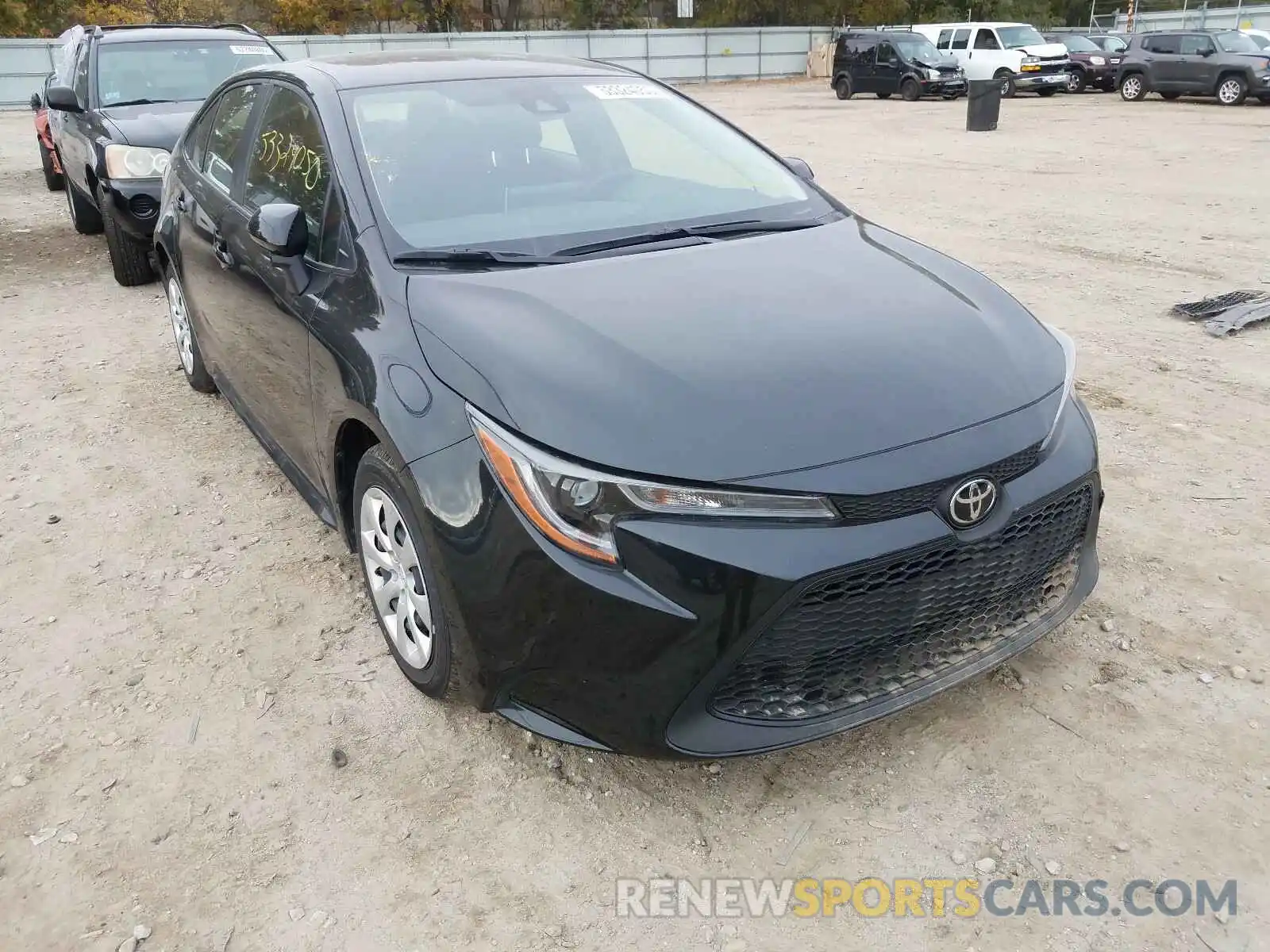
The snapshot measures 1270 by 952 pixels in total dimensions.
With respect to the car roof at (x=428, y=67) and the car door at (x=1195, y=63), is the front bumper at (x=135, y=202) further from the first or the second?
the car door at (x=1195, y=63)

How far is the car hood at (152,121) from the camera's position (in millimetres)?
6957

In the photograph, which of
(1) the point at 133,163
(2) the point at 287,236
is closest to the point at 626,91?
(2) the point at 287,236

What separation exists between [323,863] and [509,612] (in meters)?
0.75

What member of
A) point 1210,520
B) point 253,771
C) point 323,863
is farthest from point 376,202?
point 1210,520

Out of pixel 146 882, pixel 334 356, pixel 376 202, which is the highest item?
pixel 376 202

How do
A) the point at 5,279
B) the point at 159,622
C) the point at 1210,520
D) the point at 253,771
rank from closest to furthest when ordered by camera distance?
the point at 253,771 → the point at 159,622 → the point at 1210,520 → the point at 5,279

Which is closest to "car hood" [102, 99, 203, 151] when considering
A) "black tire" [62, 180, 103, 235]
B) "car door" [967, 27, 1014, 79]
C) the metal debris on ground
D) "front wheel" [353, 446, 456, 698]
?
"black tire" [62, 180, 103, 235]

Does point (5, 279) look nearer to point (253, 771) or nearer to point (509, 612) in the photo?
point (253, 771)

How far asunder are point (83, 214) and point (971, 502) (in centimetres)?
945

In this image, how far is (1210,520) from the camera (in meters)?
3.74

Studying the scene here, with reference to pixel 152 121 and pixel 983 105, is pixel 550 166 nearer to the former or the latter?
pixel 152 121

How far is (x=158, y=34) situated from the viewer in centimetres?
836

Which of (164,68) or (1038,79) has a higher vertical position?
(164,68)

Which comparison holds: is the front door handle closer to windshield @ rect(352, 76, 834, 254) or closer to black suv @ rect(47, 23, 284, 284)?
windshield @ rect(352, 76, 834, 254)
